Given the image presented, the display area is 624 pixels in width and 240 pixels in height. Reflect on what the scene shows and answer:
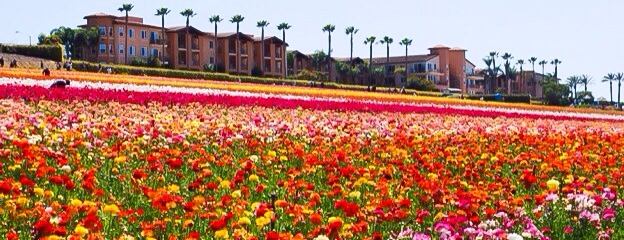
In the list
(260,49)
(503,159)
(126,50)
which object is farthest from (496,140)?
(260,49)

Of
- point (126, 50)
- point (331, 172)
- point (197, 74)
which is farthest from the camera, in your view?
point (126, 50)

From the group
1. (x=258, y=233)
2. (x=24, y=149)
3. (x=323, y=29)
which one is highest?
(x=323, y=29)

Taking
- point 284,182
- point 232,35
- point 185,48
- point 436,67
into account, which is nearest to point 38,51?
point 185,48

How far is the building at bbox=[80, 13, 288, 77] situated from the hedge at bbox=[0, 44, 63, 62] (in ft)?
71.4

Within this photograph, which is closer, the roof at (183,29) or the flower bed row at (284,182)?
the flower bed row at (284,182)

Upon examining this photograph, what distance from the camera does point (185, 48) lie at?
89.8 metres

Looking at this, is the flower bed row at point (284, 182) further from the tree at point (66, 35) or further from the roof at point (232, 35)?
the roof at point (232, 35)

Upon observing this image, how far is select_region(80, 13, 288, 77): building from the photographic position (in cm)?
8606

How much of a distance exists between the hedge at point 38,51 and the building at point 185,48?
2178cm

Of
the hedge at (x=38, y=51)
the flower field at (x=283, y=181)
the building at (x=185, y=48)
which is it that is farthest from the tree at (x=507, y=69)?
the flower field at (x=283, y=181)

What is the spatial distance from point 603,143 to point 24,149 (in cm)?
997

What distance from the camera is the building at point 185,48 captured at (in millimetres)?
86062

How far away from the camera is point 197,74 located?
2472 inches

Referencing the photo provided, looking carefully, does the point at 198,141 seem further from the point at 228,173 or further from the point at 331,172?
the point at 331,172
